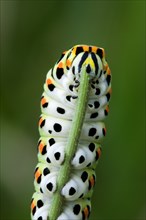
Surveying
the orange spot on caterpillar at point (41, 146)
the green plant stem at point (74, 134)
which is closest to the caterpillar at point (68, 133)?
the orange spot on caterpillar at point (41, 146)

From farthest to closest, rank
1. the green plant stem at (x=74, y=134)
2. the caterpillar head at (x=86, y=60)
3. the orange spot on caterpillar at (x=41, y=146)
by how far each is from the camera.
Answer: the orange spot on caterpillar at (x=41, y=146) → the caterpillar head at (x=86, y=60) → the green plant stem at (x=74, y=134)

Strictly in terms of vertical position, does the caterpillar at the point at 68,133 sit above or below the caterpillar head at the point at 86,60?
below

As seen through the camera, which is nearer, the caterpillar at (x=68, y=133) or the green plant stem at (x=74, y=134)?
the green plant stem at (x=74, y=134)
